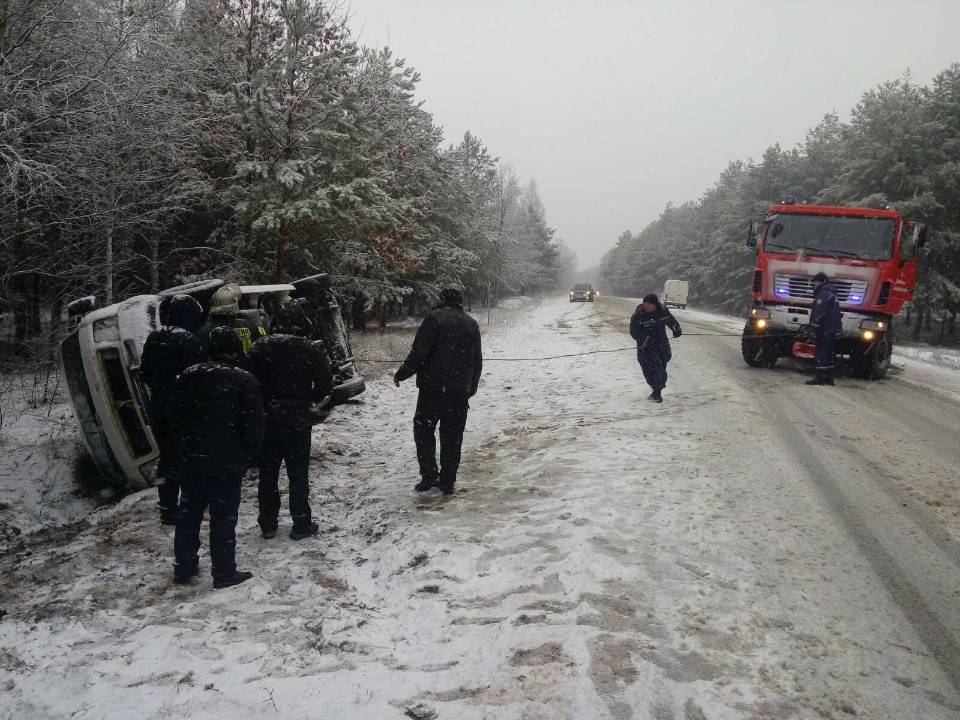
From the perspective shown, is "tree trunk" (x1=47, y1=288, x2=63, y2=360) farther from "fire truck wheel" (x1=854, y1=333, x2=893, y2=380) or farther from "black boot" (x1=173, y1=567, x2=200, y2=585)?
"fire truck wheel" (x1=854, y1=333, x2=893, y2=380)

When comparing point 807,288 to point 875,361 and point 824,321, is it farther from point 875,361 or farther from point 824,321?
point 875,361

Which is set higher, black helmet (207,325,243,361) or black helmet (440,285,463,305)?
black helmet (440,285,463,305)

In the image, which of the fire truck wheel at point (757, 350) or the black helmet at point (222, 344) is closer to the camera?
the black helmet at point (222, 344)

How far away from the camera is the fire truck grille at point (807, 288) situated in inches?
421

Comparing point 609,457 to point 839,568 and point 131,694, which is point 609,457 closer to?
point 839,568

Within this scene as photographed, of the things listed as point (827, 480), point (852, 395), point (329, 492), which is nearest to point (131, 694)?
point (329, 492)

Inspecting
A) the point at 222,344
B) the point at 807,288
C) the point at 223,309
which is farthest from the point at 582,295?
the point at 222,344

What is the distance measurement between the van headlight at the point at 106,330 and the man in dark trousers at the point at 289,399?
2.41m

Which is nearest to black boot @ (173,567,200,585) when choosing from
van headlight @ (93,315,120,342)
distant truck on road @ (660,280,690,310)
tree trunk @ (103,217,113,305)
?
van headlight @ (93,315,120,342)

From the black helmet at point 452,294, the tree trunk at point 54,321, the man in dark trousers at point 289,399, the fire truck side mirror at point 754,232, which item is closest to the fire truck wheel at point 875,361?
the fire truck side mirror at point 754,232

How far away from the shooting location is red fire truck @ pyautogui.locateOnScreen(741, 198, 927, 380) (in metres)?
10.6

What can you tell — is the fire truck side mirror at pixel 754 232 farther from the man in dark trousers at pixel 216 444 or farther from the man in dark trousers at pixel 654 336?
the man in dark trousers at pixel 216 444

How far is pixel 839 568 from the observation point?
4.00 meters

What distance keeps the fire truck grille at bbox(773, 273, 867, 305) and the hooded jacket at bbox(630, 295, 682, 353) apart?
405 cm
